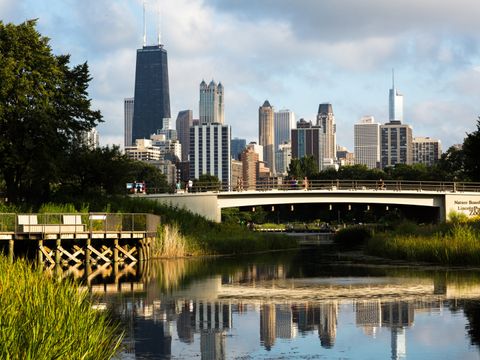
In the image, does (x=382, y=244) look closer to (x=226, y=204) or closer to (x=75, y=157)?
(x=75, y=157)

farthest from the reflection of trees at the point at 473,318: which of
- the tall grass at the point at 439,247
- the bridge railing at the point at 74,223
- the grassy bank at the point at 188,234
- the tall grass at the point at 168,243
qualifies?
the grassy bank at the point at 188,234

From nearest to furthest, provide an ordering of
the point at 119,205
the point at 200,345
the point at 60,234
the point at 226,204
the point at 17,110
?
1. the point at 200,345
2. the point at 60,234
3. the point at 17,110
4. the point at 119,205
5. the point at 226,204

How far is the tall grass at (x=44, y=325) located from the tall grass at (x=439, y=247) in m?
31.7

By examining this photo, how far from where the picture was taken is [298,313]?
28.2m

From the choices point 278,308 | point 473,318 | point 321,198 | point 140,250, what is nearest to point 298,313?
point 278,308

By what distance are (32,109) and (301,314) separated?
144ft

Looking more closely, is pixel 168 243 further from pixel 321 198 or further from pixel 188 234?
pixel 321 198

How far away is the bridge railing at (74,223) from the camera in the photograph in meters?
49.3

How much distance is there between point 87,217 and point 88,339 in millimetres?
37020

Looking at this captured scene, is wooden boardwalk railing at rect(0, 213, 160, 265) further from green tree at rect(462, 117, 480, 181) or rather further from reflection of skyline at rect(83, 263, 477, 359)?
green tree at rect(462, 117, 480, 181)

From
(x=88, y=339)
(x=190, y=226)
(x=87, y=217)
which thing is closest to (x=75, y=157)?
(x=190, y=226)

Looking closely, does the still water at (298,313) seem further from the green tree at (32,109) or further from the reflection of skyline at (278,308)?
the green tree at (32,109)

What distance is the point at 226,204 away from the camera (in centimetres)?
9525

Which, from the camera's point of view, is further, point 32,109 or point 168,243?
point 32,109
